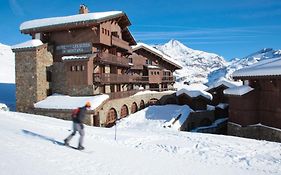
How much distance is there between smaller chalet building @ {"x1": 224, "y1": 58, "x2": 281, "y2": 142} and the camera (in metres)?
22.6

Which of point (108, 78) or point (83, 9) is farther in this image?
point (83, 9)

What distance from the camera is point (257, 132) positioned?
80.6ft

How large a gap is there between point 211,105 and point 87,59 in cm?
2043

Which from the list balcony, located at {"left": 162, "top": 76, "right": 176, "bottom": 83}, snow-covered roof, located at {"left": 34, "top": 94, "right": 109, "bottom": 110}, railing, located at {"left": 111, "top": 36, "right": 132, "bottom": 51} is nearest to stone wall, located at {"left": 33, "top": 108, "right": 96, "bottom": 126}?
snow-covered roof, located at {"left": 34, "top": 94, "right": 109, "bottom": 110}

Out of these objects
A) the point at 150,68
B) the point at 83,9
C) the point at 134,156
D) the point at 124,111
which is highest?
the point at 83,9

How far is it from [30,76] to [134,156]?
1975 cm

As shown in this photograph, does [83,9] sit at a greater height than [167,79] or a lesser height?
greater

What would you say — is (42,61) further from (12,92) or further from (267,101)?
(267,101)

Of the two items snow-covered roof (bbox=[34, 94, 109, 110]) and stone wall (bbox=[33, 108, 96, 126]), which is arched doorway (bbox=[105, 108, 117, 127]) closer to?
snow-covered roof (bbox=[34, 94, 109, 110])

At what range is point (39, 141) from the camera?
10383 millimetres

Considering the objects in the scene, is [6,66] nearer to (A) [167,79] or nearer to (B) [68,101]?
(A) [167,79]

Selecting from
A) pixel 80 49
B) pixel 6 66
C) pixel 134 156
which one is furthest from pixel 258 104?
pixel 6 66

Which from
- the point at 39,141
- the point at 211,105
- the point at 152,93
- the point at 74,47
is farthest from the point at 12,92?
the point at 39,141

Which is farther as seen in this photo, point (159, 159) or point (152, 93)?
point (152, 93)
